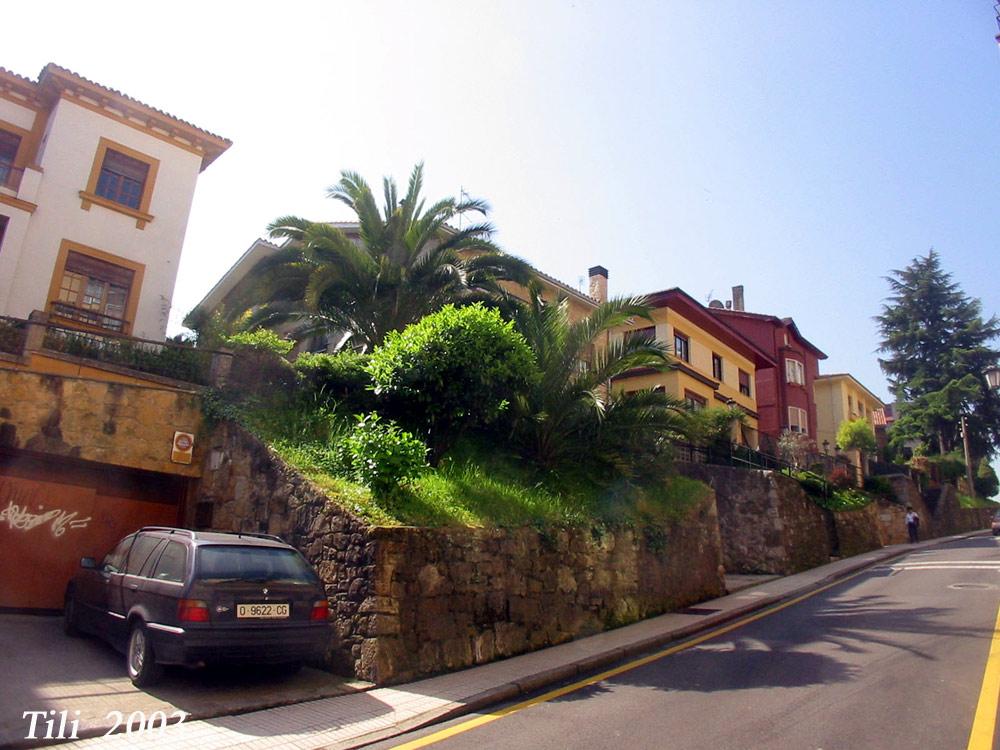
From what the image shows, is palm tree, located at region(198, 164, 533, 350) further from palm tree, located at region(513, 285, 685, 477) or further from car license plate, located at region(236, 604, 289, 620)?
car license plate, located at region(236, 604, 289, 620)

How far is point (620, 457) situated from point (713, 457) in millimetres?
10559

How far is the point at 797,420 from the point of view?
3919 cm

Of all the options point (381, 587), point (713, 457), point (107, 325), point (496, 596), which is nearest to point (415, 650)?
point (381, 587)

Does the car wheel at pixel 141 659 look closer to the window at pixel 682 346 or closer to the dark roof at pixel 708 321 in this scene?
the dark roof at pixel 708 321

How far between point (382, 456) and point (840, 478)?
23.5m

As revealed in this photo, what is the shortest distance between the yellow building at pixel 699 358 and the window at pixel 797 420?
3.48 meters

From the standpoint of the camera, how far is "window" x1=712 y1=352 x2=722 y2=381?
32950mm

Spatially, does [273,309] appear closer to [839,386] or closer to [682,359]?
[682,359]

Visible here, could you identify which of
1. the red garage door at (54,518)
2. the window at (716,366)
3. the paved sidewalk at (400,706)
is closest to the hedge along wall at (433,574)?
the paved sidewalk at (400,706)

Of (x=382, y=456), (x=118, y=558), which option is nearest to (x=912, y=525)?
(x=382, y=456)

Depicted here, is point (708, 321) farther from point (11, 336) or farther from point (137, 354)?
point (11, 336)

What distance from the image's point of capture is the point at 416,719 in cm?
657

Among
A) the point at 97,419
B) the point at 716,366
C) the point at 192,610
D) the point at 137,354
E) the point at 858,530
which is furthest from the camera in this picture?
the point at 716,366

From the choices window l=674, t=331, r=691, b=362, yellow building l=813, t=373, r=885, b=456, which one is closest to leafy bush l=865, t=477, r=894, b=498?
window l=674, t=331, r=691, b=362
